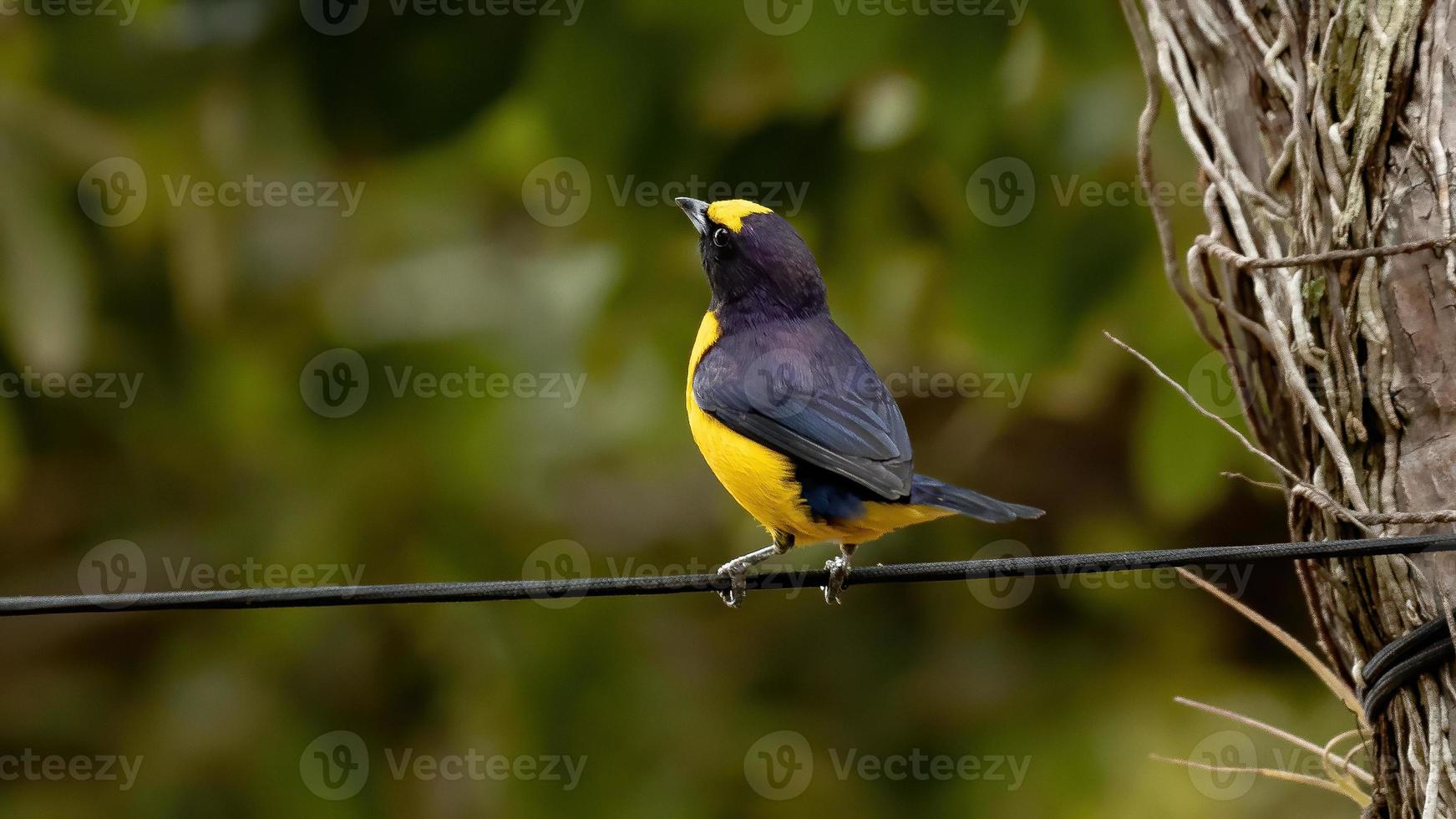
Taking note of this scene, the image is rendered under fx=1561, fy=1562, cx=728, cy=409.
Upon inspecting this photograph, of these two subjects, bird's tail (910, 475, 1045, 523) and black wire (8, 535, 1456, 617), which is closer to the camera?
black wire (8, 535, 1456, 617)

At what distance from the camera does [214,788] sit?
705cm

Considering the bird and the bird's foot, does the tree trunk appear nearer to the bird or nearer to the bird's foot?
the bird

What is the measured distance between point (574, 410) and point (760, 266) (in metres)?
2.63

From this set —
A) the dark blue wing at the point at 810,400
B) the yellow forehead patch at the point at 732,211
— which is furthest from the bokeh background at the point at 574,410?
the dark blue wing at the point at 810,400

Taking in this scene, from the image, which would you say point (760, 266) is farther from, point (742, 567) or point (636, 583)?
point (636, 583)

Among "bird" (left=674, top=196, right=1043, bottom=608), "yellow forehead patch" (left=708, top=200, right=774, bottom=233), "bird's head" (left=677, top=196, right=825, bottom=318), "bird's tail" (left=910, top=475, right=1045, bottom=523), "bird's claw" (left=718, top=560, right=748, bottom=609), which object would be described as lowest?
"bird's claw" (left=718, top=560, right=748, bottom=609)

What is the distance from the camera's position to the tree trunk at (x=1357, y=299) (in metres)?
2.98

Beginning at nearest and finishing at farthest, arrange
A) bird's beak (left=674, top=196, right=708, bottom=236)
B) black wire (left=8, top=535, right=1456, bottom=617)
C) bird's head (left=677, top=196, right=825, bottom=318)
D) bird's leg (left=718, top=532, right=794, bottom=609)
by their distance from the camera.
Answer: black wire (left=8, top=535, right=1456, bottom=617)
bird's leg (left=718, top=532, right=794, bottom=609)
bird's head (left=677, top=196, right=825, bottom=318)
bird's beak (left=674, top=196, right=708, bottom=236)

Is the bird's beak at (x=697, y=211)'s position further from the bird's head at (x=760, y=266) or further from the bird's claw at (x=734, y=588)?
the bird's claw at (x=734, y=588)

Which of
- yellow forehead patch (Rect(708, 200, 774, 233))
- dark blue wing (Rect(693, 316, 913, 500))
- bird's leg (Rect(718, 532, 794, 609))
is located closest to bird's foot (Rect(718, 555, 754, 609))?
bird's leg (Rect(718, 532, 794, 609))

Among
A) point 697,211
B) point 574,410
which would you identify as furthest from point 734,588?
point 574,410

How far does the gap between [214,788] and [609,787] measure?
1.92m

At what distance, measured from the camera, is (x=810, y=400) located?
410 centimetres

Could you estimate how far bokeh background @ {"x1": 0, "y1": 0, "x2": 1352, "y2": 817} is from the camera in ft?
16.8
